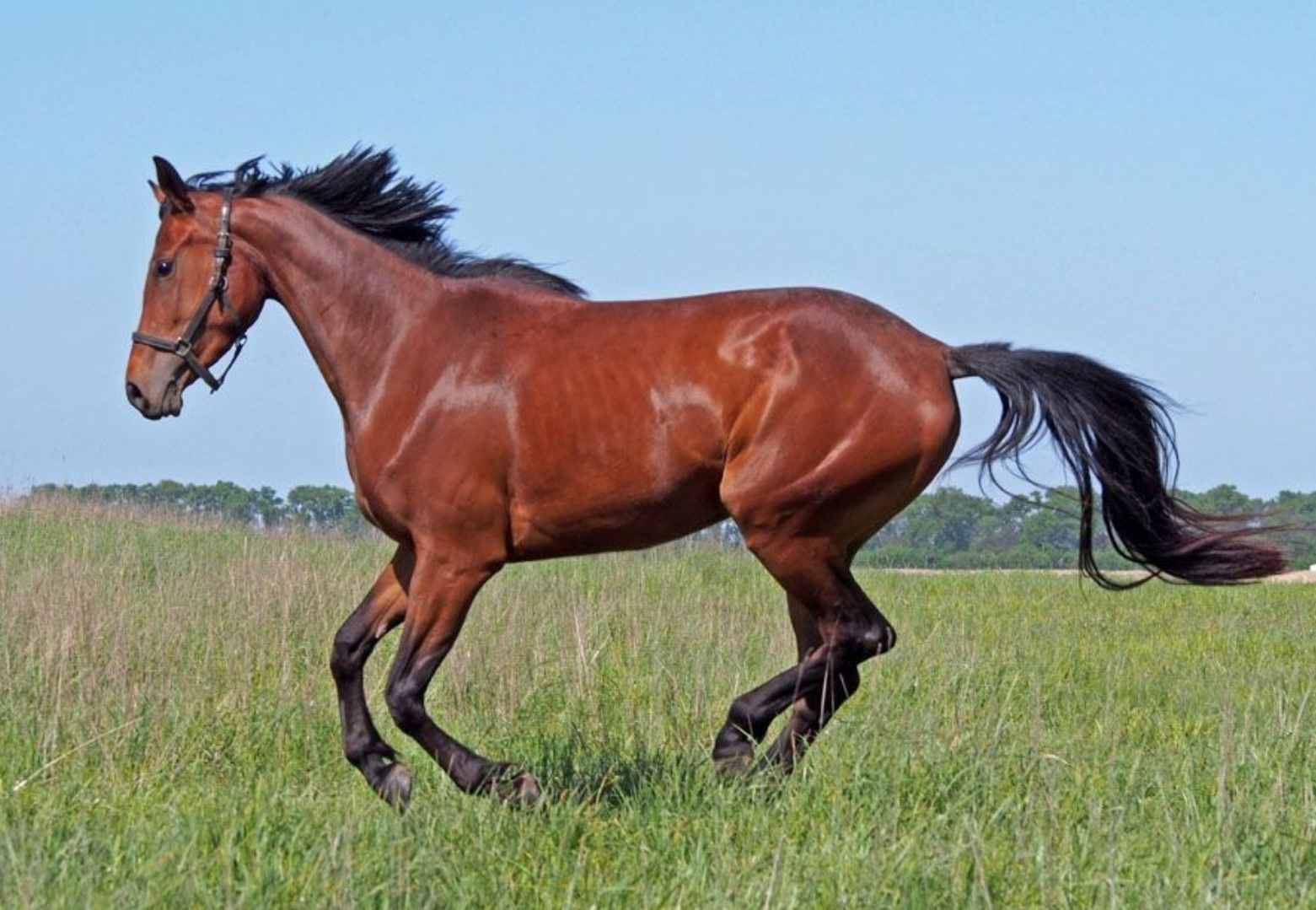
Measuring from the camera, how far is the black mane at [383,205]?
6645 millimetres

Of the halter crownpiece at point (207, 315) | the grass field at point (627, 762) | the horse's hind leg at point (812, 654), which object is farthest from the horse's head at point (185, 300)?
the horse's hind leg at point (812, 654)

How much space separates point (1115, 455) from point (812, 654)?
136cm

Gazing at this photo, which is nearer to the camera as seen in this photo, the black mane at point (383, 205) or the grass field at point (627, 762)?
the grass field at point (627, 762)

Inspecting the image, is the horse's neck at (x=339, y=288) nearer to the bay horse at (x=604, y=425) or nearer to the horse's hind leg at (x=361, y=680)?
the bay horse at (x=604, y=425)

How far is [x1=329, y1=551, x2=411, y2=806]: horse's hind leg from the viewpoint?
5988 mm

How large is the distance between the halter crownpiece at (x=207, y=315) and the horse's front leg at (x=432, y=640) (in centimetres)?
116

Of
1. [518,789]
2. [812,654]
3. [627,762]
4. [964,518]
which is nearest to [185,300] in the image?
[518,789]

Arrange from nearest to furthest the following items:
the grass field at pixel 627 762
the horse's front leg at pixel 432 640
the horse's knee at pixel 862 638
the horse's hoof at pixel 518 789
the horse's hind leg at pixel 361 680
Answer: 1. the grass field at pixel 627 762
2. the horse's hoof at pixel 518 789
3. the horse's front leg at pixel 432 640
4. the horse's hind leg at pixel 361 680
5. the horse's knee at pixel 862 638

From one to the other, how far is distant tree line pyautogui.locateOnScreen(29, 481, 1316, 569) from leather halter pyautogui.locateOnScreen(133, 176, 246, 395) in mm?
1791

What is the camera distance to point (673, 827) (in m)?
5.26

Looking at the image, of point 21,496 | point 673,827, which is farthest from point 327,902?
point 21,496

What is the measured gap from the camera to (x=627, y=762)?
20.1ft

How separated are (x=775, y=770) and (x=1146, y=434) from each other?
6.31ft

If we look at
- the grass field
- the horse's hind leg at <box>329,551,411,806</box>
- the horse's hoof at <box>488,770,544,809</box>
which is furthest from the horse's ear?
the horse's hoof at <box>488,770,544,809</box>
